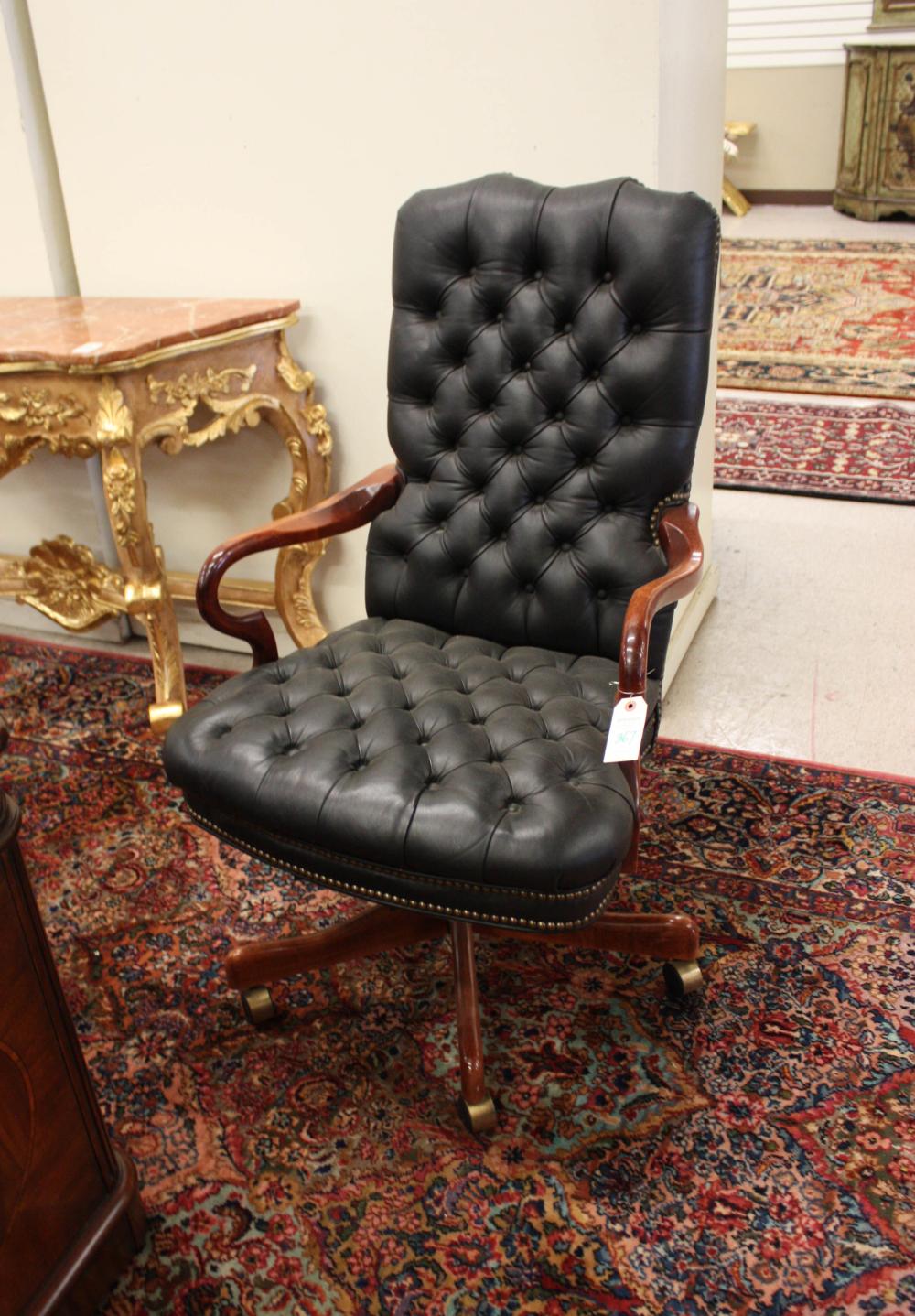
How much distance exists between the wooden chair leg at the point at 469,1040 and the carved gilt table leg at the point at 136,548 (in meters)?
1.06

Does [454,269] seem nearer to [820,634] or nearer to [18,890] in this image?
[18,890]

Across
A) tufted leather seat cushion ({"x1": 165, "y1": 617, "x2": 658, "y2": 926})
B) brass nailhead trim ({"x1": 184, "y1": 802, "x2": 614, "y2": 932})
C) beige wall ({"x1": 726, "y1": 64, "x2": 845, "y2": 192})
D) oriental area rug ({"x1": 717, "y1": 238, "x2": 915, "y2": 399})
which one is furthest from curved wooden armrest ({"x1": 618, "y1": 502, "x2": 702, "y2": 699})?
beige wall ({"x1": 726, "y1": 64, "x2": 845, "y2": 192})

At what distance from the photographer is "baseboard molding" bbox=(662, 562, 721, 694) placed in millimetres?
2582

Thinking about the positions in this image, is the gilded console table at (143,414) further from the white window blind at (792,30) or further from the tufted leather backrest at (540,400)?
the white window blind at (792,30)

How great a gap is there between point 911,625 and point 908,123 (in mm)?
5010

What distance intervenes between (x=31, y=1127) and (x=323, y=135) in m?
1.88

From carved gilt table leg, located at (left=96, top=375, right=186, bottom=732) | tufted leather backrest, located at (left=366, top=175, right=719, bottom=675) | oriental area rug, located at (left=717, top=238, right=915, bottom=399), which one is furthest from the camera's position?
oriental area rug, located at (left=717, top=238, right=915, bottom=399)

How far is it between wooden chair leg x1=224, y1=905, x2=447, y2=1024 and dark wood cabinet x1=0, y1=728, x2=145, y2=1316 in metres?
0.37

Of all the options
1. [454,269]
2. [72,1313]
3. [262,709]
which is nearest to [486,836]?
[262,709]

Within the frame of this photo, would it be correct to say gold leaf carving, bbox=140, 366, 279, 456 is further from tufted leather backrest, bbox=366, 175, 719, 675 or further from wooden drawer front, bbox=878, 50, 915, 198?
wooden drawer front, bbox=878, 50, 915, 198

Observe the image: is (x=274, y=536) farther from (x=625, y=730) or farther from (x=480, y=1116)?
(x=480, y=1116)

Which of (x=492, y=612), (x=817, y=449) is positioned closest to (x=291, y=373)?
(x=492, y=612)

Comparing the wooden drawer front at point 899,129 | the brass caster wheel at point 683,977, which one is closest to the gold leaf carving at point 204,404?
the brass caster wheel at point 683,977

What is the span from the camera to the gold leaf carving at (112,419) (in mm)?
2141
